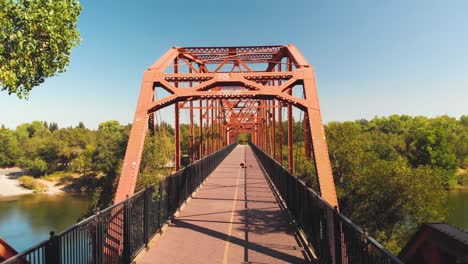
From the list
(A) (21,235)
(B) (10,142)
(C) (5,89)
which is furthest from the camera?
(B) (10,142)

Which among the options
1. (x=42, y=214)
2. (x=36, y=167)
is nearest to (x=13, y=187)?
(x=36, y=167)

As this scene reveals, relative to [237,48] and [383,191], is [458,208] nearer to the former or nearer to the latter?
[383,191]

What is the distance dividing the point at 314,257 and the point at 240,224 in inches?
111

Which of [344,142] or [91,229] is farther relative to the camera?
[344,142]

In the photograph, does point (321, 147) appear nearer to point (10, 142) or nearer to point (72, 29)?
point (72, 29)

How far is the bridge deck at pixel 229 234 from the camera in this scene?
253 inches

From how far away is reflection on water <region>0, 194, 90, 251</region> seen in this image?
3769 cm

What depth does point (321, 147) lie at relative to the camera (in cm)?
843

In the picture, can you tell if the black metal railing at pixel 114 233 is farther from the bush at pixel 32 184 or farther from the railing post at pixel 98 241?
the bush at pixel 32 184

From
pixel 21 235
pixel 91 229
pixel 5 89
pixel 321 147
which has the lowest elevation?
pixel 21 235

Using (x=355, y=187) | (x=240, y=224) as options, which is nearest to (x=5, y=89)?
(x=240, y=224)

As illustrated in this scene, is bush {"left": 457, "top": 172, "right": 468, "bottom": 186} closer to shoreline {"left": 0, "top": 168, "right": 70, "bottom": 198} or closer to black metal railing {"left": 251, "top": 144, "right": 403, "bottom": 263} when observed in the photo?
black metal railing {"left": 251, "top": 144, "right": 403, "bottom": 263}

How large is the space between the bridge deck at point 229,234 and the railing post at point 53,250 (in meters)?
2.47

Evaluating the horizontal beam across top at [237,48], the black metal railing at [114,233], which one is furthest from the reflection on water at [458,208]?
the black metal railing at [114,233]
